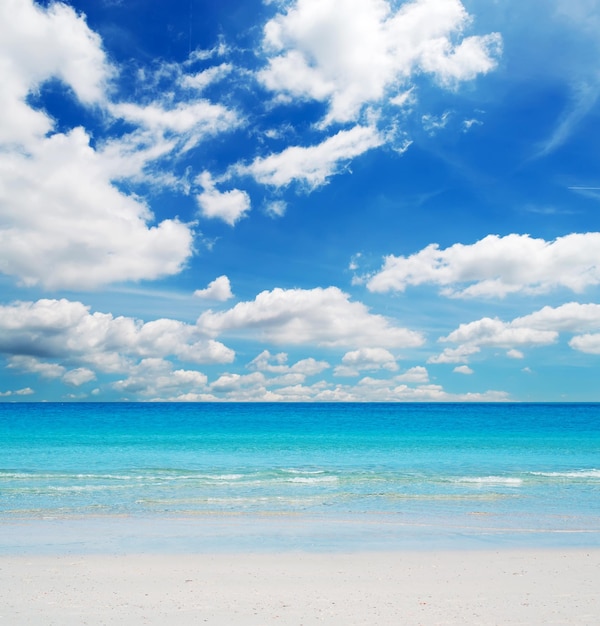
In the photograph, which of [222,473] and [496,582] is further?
[222,473]

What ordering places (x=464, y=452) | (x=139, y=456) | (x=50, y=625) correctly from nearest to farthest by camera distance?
(x=50, y=625) → (x=139, y=456) → (x=464, y=452)

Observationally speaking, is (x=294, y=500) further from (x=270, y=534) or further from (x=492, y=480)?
(x=492, y=480)

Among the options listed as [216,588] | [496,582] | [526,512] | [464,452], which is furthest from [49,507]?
[464,452]

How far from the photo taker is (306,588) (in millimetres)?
9422

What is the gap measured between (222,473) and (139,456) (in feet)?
34.0

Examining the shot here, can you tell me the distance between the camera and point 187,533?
13352 mm

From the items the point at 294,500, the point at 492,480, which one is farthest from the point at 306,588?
the point at 492,480

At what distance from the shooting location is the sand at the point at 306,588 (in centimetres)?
816

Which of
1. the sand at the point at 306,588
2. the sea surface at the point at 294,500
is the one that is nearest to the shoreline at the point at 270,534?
the sea surface at the point at 294,500

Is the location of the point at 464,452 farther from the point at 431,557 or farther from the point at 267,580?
the point at 267,580

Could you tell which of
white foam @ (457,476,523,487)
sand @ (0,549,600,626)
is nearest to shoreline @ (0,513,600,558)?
sand @ (0,549,600,626)

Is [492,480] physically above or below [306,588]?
above

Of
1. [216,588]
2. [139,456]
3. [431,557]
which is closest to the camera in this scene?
[216,588]

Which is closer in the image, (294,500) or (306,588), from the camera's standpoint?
(306,588)
